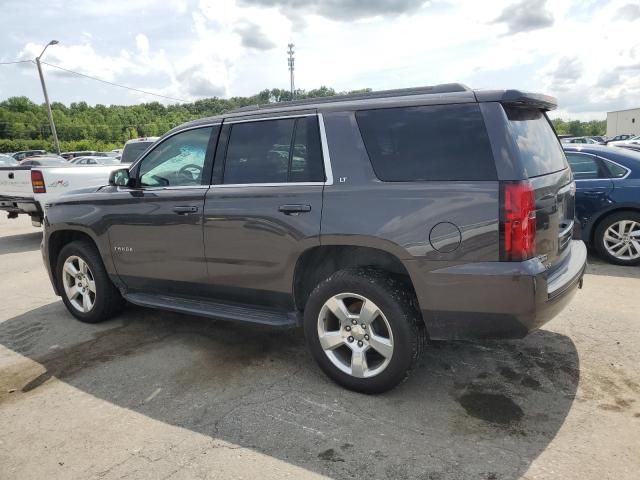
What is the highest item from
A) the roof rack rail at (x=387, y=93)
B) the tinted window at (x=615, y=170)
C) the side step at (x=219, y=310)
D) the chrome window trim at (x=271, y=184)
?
the roof rack rail at (x=387, y=93)

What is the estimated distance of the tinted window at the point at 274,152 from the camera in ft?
11.7

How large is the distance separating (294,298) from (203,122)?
1.68 m

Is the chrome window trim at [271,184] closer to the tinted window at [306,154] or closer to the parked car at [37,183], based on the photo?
the tinted window at [306,154]

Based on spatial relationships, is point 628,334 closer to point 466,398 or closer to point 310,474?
point 466,398

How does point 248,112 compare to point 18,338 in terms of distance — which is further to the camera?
point 18,338

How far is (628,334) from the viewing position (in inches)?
168

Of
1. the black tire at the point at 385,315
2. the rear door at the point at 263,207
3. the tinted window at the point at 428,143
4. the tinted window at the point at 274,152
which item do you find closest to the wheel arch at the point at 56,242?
the rear door at the point at 263,207

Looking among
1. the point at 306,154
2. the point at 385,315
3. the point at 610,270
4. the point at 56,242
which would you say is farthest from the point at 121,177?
the point at 610,270

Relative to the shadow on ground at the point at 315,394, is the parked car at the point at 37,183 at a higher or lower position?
higher

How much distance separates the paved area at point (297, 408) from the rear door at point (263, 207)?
687mm

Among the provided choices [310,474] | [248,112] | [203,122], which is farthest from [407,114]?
[310,474]

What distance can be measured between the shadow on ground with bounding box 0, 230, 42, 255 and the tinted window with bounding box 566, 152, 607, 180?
9.05 m

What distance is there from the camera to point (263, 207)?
364 centimetres

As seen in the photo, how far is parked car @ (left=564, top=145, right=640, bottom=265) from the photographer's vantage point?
6.56 meters
